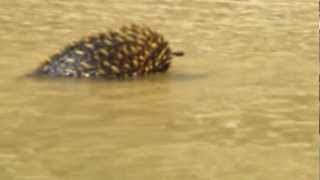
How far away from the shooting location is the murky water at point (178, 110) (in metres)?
6.98

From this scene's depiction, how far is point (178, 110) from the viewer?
348 inches

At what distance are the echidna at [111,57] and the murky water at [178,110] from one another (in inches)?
8.9

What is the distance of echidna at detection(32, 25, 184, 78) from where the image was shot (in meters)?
10.5

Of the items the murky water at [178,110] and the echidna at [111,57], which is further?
the echidna at [111,57]

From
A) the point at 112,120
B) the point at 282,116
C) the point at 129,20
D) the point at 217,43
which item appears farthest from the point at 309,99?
the point at 129,20

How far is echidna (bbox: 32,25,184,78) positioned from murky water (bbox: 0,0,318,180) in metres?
0.22

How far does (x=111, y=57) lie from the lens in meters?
10.7

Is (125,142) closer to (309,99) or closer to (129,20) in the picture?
(309,99)

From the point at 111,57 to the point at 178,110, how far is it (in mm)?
1988

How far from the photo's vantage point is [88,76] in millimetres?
10516

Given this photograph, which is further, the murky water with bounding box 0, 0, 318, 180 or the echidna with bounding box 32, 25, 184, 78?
the echidna with bounding box 32, 25, 184, 78

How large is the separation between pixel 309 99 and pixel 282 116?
0.81 metres

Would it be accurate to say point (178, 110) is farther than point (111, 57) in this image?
No

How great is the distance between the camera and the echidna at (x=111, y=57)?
1055 centimetres
